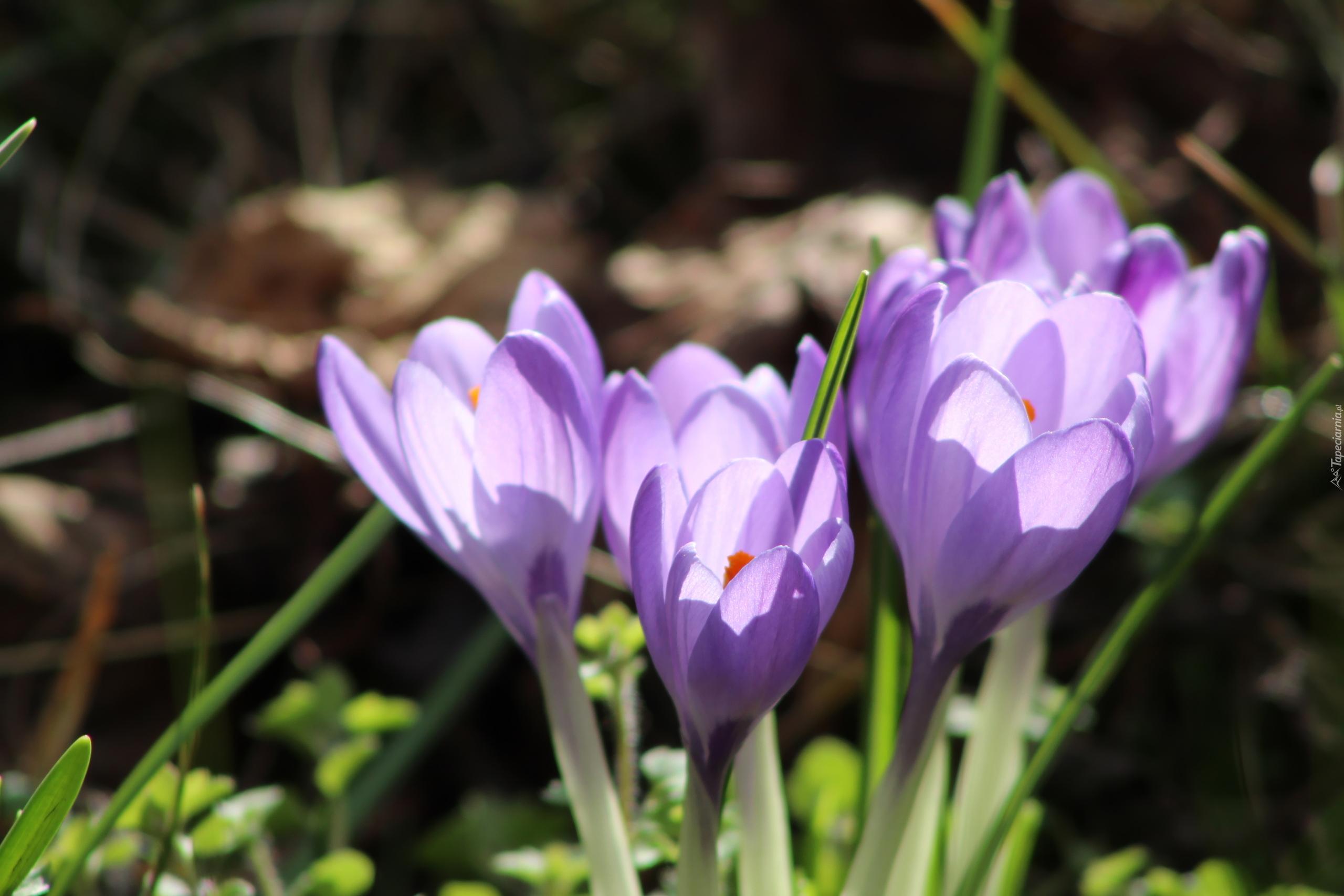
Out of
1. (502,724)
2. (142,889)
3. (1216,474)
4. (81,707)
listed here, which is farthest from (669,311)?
(142,889)

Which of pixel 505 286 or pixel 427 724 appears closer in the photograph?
pixel 427 724

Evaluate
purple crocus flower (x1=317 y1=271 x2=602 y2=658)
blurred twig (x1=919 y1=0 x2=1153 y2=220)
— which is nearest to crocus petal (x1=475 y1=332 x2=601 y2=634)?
purple crocus flower (x1=317 y1=271 x2=602 y2=658)

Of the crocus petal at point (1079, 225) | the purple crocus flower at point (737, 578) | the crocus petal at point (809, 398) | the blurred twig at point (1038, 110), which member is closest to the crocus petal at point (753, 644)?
the purple crocus flower at point (737, 578)

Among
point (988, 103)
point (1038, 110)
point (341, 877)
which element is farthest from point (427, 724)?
point (1038, 110)

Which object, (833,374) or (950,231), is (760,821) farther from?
(950,231)

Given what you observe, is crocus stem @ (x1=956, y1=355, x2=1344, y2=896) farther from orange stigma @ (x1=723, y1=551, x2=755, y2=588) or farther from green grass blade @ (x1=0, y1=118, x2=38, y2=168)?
green grass blade @ (x1=0, y1=118, x2=38, y2=168)

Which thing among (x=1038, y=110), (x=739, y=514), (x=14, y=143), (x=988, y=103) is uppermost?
(x=1038, y=110)

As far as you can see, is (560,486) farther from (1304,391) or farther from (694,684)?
(1304,391)

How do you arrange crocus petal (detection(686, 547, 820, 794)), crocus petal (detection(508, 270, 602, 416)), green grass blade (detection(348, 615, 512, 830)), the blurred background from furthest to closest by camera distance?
the blurred background < green grass blade (detection(348, 615, 512, 830)) < crocus petal (detection(508, 270, 602, 416)) < crocus petal (detection(686, 547, 820, 794))
